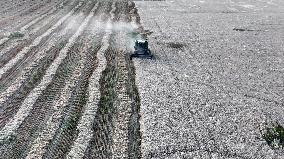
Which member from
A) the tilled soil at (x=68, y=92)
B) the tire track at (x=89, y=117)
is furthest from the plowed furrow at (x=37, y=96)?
the tire track at (x=89, y=117)

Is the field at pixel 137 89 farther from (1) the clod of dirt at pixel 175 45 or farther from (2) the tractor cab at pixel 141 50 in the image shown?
(2) the tractor cab at pixel 141 50

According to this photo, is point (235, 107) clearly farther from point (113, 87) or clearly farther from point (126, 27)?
point (126, 27)

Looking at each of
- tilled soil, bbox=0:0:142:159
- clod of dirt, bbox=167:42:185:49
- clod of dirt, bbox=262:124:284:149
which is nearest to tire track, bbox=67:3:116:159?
tilled soil, bbox=0:0:142:159

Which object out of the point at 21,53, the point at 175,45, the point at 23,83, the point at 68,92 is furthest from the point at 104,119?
the point at 175,45

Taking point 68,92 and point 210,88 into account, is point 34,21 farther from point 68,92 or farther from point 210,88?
point 210,88

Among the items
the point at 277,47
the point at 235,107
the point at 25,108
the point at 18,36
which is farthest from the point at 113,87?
the point at 277,47

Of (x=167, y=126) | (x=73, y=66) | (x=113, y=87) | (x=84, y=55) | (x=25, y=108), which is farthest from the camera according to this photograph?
(x=84, y=55)
